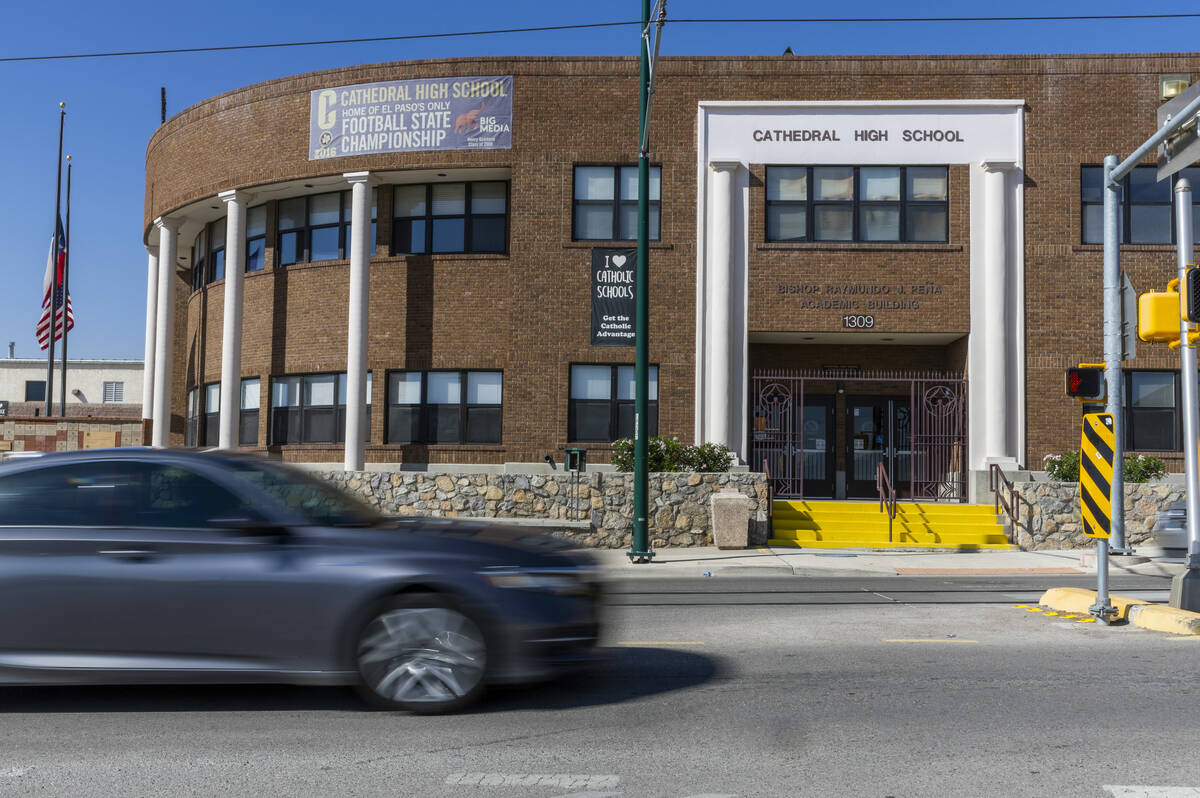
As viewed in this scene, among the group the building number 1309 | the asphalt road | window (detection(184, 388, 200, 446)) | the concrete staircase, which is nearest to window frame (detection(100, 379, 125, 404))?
window (detection(184, 388, 200, 446))

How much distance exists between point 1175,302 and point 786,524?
9.40 m

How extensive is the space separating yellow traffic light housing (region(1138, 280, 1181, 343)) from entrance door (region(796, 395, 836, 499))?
11530mm

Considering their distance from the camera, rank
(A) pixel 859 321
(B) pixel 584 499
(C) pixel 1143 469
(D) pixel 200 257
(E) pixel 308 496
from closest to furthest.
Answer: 1. (E) pixel 308 496
2. (C) pixel 1143 469
3. (B) pixel 584 499
4. (A) pixel 859 321
5. (D) pixel 200 257

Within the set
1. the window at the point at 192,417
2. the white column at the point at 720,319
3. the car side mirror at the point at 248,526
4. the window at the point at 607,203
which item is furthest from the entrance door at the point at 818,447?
the car side mirror at the point at 248,526

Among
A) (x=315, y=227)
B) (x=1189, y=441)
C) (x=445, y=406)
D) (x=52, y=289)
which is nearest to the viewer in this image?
(x=1189, y=441)

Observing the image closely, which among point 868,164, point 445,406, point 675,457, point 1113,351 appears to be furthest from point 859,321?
point 1113,351

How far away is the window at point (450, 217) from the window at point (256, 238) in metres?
3.68

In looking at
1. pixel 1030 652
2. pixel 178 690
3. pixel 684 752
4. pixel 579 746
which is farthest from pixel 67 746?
pixel 1030 652

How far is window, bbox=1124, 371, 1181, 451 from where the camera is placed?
69.2 feet

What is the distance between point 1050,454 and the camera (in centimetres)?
2077

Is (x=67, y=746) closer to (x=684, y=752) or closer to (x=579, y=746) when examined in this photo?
(x=579, y=746)

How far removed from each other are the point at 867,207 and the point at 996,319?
11.2ft

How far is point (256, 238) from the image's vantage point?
2462 cm

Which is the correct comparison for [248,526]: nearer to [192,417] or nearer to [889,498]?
[889,498]
